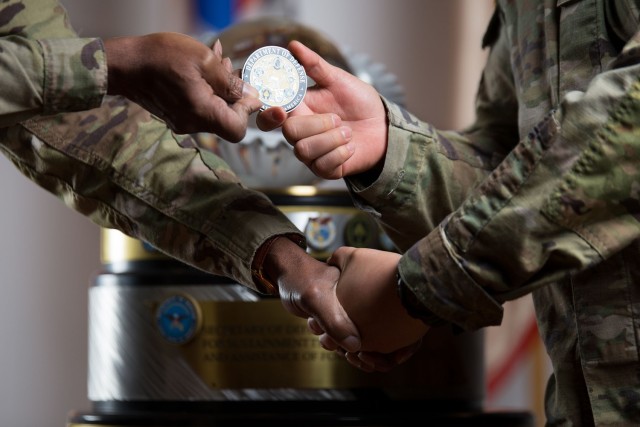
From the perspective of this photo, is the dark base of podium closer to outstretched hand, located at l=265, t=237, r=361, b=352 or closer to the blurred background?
outstretched hand, located at l=265, t=237, r=361, b=352

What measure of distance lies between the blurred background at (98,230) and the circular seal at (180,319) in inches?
40.1

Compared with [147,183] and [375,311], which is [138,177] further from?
[375,311]

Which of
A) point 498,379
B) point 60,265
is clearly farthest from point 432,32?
point 60,265

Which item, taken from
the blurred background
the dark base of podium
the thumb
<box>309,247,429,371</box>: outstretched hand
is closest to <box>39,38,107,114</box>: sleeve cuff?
the thumb

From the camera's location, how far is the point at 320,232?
132 cm

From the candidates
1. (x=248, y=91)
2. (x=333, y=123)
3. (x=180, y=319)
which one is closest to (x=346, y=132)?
(x=333, y=123)

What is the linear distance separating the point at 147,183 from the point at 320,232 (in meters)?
0.26

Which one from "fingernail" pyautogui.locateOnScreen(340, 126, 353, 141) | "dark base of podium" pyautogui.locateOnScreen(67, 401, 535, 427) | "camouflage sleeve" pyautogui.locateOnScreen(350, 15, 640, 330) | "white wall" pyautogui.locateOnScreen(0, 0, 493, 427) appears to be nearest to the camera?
"camouflage sleeve" pyautogui.locateOnScreen(350, 15, 640, 330)

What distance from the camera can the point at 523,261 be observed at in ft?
2.89

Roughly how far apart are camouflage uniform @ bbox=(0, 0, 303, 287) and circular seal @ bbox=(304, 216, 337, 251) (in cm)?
14

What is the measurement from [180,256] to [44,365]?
121cm

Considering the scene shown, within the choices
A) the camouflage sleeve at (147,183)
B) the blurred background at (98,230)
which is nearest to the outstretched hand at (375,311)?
the camouflage sleeve at (147,183)

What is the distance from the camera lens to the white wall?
7.41 ft

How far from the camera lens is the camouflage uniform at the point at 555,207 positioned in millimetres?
883
